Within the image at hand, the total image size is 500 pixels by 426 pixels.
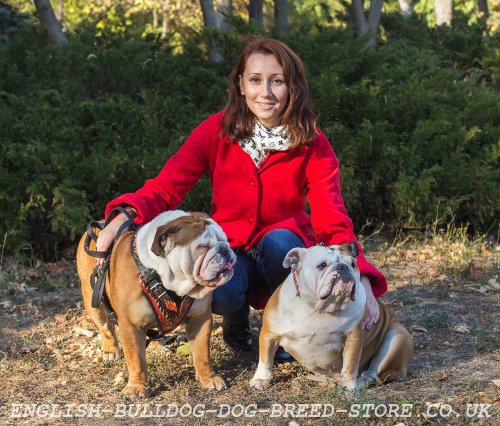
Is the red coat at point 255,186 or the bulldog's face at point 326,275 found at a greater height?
the red coat at point 255,186

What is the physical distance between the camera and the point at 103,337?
4.73 meters

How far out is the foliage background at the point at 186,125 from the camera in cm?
694

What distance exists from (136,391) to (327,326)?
109cm

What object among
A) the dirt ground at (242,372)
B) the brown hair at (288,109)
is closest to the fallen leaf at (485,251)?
the dirt ground at (242,372)

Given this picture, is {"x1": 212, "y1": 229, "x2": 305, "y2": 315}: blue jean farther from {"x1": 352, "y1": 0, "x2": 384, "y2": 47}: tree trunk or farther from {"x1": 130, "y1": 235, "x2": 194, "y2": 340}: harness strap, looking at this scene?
{"x1": 352, "y1": 0, "x2": 384, "y2": 47}: tree trunk

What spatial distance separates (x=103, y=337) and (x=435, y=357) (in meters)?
2.12

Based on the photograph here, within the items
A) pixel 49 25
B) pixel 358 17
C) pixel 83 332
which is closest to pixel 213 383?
pixel 83 332

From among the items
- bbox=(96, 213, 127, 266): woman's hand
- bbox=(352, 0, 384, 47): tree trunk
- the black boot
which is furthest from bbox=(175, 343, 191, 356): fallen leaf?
bbox=(352, 0, 384, 47): tree trunk

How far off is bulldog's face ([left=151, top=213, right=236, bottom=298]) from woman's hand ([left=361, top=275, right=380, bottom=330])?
856 millimetres

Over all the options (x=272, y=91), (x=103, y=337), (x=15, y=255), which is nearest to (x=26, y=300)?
(x=15, y=255)

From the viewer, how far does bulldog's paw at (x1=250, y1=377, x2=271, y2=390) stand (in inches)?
159

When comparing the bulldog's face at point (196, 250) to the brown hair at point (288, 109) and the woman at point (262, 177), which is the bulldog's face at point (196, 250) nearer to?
the woman at point (262, 177)

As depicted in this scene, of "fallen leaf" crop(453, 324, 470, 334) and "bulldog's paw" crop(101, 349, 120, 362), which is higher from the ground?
"bulldog's paw" crop(101, 349, 120, 362)

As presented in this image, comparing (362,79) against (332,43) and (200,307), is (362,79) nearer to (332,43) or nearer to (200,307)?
(332,43)
